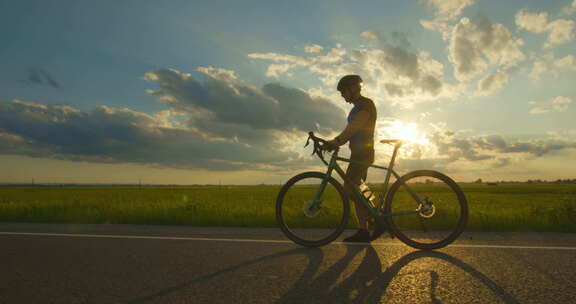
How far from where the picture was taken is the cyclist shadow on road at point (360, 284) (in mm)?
2854

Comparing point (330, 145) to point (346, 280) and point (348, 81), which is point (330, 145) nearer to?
point (348, 81)

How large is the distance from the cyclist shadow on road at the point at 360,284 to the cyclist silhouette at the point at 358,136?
1.33 meters

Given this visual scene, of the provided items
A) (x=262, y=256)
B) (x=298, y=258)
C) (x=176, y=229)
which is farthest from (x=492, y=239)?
(x=176, y=229)

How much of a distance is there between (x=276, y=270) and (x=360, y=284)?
89 centimetres

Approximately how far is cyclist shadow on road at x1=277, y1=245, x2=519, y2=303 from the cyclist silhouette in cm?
133

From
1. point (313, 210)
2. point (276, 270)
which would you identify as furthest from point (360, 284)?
point (313, 210)

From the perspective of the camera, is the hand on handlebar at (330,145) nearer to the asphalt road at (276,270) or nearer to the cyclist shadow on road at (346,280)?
the asphalt road at (276,270)

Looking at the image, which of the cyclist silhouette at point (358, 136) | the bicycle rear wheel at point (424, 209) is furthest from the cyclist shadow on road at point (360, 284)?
the cyclist silhouette at point (358, 136)

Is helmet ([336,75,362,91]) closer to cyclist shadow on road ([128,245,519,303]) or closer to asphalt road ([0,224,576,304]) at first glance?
asphalt road ([0,224,576,304])

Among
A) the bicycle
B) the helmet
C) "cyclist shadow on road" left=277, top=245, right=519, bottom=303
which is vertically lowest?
"cyclist shadow on road" left=277, top=245, right=519, bottom=303

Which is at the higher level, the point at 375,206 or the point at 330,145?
the point at 330,145

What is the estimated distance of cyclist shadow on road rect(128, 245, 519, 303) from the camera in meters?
2.88

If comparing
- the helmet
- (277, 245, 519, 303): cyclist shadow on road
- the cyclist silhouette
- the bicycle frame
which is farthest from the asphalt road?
the helmet

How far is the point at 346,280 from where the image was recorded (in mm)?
3348
